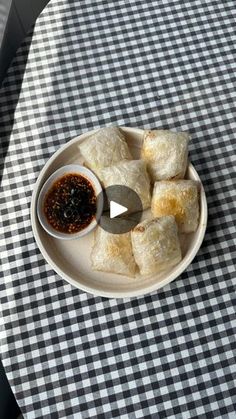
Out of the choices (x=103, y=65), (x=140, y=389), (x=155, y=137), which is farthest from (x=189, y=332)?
(x=103, y=65)

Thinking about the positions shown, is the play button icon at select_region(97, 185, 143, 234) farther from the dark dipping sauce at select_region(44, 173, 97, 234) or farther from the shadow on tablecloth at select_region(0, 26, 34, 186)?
the shadow on tablecloth at select_region(0, 26, 34, 186)

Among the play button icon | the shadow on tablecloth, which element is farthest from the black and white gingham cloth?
the play button icon

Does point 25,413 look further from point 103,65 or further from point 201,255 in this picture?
point 103,65

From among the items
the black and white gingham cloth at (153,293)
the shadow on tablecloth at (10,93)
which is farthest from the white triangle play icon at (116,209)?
the shadow on tablecloth at (10,93)

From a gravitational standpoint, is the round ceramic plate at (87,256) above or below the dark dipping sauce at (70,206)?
below

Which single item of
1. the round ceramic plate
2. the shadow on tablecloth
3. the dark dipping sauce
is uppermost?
the shadow on tablecloth

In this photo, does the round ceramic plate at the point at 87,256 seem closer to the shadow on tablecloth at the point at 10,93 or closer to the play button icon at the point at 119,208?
the play button icon at the point at 119,208

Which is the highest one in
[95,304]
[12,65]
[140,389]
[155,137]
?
[12,65]

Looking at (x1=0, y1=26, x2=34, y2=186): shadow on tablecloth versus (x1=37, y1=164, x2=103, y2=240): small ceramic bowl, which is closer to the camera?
(x1=37, y1=164, x2=103, y2=240): small ceramic bowl
